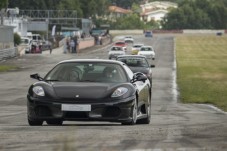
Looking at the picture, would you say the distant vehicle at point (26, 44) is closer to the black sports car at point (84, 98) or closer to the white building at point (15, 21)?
the white building at point (15, 21)

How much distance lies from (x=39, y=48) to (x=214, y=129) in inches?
2964

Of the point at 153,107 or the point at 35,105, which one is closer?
the point at 35,105

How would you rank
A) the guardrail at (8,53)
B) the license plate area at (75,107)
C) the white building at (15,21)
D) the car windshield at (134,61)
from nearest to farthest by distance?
the license plate area at (75,107) < the car windshield at (134,61) < the guardrail at (8,53) < the white building at (15,21)

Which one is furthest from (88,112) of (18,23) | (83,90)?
(18,23)

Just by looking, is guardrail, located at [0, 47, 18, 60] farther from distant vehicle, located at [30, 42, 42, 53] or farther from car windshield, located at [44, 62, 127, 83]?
car windshield, located at [44, 62, 127, 83]

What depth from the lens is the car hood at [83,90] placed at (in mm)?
12531

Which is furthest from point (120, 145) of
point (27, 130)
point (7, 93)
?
point (7, 93)

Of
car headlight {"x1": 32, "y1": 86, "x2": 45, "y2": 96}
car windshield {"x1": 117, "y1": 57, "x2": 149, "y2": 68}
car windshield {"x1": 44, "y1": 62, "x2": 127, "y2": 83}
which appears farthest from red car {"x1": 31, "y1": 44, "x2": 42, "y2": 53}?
car headlight {"x1": 32, "y1": 86, "x2": 45, "y2": 96}

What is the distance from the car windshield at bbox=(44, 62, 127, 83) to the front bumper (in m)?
0.73

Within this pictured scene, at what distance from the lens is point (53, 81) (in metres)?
13.2

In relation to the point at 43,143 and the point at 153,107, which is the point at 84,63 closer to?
the point at 43,143

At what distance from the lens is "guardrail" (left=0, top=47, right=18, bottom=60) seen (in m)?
64.3

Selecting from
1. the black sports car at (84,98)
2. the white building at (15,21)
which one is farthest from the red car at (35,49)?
the black sports car at (84,98)

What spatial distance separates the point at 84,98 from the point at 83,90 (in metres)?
0.19
